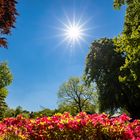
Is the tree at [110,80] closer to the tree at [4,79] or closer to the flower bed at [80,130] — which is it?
the tree at [4,79]

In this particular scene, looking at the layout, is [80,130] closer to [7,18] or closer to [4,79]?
[7,18]

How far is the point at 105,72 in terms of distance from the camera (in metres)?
55.9

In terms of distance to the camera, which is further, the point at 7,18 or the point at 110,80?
the point at 110,80

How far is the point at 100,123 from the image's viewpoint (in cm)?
1001

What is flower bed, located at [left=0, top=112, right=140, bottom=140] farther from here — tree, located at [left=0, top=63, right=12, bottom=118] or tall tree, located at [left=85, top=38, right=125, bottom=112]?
tree, located at [left=0, top=63, right=12, bottom=118]

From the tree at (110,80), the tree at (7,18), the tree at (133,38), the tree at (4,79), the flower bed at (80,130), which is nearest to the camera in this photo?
the flower bed at (80,130)

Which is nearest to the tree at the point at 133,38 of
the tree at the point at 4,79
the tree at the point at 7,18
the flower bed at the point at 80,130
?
the tree at the point at 7,18

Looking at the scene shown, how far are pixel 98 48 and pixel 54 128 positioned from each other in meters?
49.1

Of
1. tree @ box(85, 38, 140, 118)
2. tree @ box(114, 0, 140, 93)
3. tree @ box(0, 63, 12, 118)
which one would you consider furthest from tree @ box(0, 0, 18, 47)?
tree @ box(0, 63, 12, 118)

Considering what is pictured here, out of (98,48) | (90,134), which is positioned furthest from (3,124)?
→ (98,48)

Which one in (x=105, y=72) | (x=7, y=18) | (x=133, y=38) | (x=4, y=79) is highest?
(x=4, y=79)

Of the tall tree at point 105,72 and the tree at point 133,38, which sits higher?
the tall tree at point 105,72

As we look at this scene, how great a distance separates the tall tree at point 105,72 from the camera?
53.2 meters

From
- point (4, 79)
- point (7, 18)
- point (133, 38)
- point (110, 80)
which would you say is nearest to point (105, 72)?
point (110, 80)
